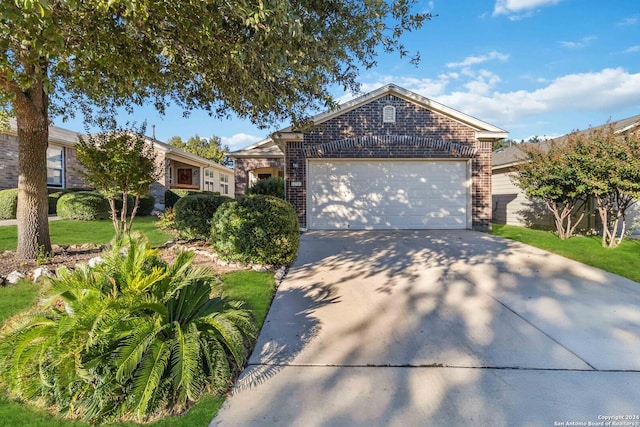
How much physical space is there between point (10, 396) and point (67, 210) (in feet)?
38.3

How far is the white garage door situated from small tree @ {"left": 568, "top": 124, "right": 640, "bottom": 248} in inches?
128

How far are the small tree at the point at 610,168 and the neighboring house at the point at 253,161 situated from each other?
36.9 feet

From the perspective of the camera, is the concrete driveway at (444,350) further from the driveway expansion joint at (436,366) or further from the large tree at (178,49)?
the large tree at (178,49)

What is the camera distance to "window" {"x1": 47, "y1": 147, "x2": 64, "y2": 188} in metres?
15.1

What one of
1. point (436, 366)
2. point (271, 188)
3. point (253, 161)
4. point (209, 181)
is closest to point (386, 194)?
point (271, 188)

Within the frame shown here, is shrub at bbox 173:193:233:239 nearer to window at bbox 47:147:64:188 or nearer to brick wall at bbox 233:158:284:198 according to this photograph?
brick wall at bbox 233:158:284:198

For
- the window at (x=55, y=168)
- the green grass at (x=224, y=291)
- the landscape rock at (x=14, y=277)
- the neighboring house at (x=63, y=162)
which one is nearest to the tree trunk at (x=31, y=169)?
the landscape rock at (x=14, y=277)

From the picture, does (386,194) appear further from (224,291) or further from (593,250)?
(224,291)

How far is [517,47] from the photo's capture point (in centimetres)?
982

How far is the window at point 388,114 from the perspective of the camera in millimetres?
11258

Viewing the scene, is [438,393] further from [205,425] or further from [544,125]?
[544,125]

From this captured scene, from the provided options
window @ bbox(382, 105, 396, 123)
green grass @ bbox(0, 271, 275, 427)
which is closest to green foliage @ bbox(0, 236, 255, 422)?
green grass @ bbox(0, 271, 275, 427)

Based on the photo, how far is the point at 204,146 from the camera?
43.7 meters

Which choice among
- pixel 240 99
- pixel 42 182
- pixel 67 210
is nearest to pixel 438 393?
pixel 240 99
